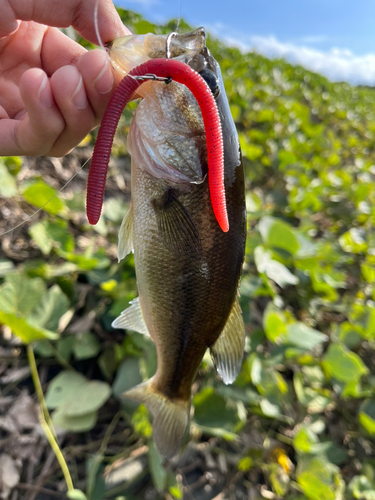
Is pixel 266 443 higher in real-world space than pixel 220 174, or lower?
lower

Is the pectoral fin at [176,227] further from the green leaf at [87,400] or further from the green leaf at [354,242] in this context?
the green leaf at [354,242]

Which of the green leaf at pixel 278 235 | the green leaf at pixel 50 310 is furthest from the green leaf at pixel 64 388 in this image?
the green leaf at pixel 278 235

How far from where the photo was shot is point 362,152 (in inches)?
220

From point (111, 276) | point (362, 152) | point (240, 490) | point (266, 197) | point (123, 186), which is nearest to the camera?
point (240, 490)

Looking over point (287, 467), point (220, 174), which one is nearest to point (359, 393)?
point (287, 467)

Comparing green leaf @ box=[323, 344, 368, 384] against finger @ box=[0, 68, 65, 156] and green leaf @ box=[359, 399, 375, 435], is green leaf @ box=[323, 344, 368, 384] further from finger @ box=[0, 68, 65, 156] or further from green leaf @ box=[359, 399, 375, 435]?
finger @ box=[0, 68, 65, 156]

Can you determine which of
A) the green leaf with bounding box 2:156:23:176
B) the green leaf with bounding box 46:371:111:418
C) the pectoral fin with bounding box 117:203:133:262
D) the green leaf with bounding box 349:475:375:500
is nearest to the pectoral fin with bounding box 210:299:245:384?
the pectoral fin with bounding box 117:203:133:262

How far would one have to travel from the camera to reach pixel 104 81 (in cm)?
76

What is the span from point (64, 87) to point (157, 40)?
0.25 m

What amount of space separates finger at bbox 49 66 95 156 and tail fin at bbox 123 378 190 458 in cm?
86

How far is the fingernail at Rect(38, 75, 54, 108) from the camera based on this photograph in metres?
0.75

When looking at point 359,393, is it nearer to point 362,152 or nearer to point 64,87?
point 64,87

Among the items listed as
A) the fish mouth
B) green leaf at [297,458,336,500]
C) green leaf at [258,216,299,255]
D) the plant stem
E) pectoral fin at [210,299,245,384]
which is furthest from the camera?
green leaf at [258,216,299,255]

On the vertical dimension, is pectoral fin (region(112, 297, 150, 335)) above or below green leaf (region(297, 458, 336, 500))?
above
